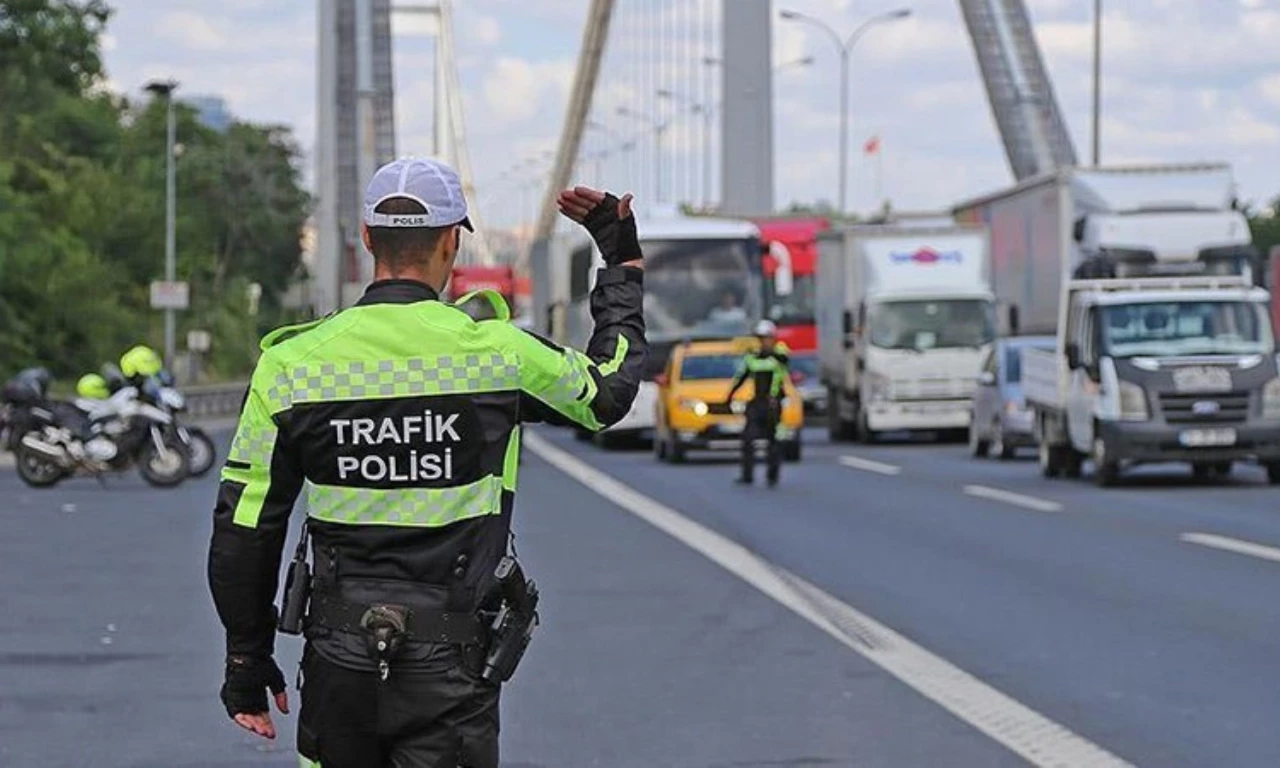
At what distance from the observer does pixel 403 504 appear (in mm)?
5125

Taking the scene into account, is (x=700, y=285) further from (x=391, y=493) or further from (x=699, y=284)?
(x=391, y=493)

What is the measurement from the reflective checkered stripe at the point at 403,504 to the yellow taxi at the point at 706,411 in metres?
29.6

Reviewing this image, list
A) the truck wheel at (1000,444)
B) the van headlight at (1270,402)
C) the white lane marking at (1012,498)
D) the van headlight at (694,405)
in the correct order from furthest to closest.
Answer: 1. the truck wheel at (1000,444)
2. the van headlight at (694,405)
3. the van headlight at (1270,402)
4. the white lane marking at (1012,498)

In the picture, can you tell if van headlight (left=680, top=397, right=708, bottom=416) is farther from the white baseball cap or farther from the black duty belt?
the black duty belt

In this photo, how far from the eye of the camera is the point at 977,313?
4266 centimetres

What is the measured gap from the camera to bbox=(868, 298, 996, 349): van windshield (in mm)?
42531

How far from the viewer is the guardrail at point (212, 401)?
208ft

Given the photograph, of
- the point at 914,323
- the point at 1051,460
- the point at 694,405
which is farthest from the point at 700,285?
the point at 1051,460

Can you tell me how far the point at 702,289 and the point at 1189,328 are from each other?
1726cm

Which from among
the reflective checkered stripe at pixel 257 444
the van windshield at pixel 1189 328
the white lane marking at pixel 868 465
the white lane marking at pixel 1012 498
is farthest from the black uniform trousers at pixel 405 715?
the white lane marking at pixel 868 465

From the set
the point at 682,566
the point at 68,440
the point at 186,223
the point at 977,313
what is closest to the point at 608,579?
the point at 682,566

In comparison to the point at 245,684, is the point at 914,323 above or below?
above

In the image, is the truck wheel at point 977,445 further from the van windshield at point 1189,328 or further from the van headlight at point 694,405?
the van windshield at point 1189,328

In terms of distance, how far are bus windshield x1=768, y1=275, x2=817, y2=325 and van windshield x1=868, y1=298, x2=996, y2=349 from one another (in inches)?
416
